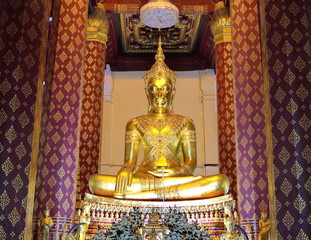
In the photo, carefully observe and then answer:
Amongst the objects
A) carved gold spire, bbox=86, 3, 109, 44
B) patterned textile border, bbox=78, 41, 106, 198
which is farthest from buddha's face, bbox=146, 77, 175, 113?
carved gold spire, bbox=86, 3, 109, 44

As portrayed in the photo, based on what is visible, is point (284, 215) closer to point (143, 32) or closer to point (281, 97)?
point (281, 97)

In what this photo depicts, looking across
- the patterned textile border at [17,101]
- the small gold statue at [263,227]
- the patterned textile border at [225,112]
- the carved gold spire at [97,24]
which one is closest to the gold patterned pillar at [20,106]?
the patterned textile border at [17,101]

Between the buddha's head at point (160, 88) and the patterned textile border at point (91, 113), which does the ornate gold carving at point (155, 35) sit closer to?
the patterned textile border at point (91, 113)

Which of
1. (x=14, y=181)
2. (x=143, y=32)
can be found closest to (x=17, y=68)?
(x=14, y=181)

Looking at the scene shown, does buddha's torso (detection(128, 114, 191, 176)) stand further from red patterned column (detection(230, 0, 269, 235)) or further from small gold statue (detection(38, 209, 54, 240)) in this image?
small gold statue (detection(38, 209, 54, 240))

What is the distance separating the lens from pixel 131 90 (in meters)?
9.52

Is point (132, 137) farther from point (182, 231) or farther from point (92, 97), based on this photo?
point (182, 231)

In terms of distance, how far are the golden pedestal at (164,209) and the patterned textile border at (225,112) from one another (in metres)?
1.36

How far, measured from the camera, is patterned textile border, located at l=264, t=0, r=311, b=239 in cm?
382

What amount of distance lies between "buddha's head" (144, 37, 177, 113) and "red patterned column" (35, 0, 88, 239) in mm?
1174

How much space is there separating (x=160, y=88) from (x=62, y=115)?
62.8 inches

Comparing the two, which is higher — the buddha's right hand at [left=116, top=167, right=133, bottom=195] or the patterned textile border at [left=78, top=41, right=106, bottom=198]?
the patterned textile border at [left=78, top=41, right=106, bottom=198]

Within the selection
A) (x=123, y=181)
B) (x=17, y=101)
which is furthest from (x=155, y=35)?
(x=17, y=101)

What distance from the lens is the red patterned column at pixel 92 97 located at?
252 inches
